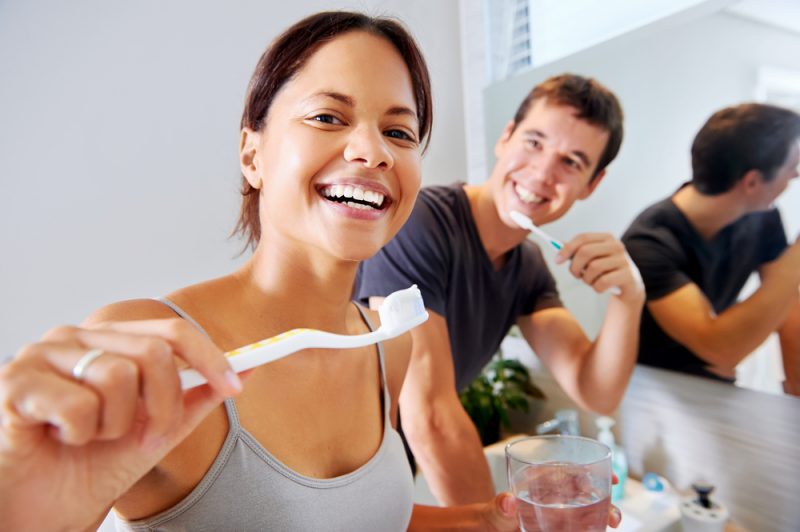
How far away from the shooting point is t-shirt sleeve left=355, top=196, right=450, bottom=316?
105 cm

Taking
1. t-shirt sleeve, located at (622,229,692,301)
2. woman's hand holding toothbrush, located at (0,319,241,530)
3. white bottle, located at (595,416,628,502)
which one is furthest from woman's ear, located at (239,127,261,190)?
white bottle, located at (595,416,628,502)

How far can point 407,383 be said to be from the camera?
3.33 ft

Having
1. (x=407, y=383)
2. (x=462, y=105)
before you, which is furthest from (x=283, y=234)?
(x=462, y=105)

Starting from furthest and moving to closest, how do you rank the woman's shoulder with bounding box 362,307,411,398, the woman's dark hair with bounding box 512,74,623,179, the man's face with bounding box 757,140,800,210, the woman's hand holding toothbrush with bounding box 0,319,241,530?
the woman's dark hair with bounding box 512,74,623,179 → the man's face with bounding box 757,140,800,210 → the woman's shoulder with bounding box 362,307,411,398 → the woman's hand holding toothbrush with bounding box 0,319,241,530

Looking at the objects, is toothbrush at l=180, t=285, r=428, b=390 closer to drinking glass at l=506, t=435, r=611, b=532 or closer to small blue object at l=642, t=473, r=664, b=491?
drinking glass at l=506, t=435, r=611, b=532

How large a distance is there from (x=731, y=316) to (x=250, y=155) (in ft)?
3.01

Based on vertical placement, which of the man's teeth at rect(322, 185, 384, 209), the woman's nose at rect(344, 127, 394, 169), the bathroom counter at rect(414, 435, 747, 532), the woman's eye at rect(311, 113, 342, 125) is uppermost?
the woman's eye at rect(311, 113, 342, 125)

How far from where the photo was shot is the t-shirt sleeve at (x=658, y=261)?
43.7 inches

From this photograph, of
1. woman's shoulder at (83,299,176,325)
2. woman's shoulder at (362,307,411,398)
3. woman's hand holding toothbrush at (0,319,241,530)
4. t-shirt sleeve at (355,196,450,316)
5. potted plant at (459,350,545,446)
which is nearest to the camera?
woman's hand holding toothbrush at (0,319,241,530)

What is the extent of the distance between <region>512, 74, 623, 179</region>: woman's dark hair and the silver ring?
1.07 metres

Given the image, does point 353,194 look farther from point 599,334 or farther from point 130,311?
point 599,334

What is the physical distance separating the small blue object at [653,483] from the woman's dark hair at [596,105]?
0.69m

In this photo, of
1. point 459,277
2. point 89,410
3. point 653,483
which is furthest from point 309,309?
point 653,483

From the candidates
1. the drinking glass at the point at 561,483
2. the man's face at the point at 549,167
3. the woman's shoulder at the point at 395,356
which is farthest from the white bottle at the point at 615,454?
the drinking glass at the point at 561,483
